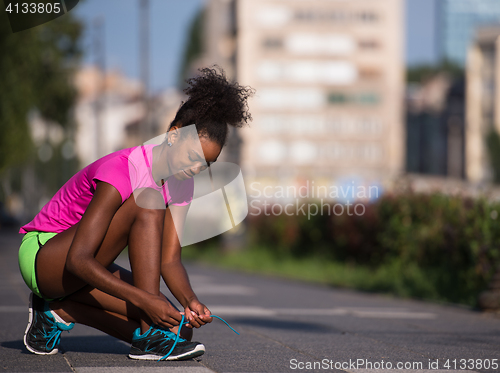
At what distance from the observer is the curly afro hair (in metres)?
4.07

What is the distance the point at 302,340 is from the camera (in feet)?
18.6

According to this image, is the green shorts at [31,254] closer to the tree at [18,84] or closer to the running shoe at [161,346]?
the running shoe at [161,346]

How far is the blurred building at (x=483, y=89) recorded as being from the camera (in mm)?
80312

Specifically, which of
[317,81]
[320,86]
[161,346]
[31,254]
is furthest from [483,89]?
[31,254]

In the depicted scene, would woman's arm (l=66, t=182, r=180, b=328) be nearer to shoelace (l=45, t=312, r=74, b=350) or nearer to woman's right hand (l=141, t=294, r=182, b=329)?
woman's right hand (l=141, t=294, r=182, b=329)

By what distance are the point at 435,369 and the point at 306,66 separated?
271 ft

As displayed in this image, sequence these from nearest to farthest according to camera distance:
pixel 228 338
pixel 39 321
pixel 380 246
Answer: pixel 39 321, pixel 228 338, pixel 380 246

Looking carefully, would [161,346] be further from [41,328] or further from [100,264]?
[41,328]

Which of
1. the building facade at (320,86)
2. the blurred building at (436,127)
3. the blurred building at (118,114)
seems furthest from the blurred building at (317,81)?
the blurred building at (436,127)

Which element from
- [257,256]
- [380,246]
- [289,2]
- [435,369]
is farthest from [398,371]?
[289,2]

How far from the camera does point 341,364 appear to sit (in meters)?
4.39

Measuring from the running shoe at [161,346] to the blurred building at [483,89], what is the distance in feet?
249

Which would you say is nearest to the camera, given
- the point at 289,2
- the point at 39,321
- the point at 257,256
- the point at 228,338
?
the point at 39,321

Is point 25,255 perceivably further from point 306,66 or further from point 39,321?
point 306,66
